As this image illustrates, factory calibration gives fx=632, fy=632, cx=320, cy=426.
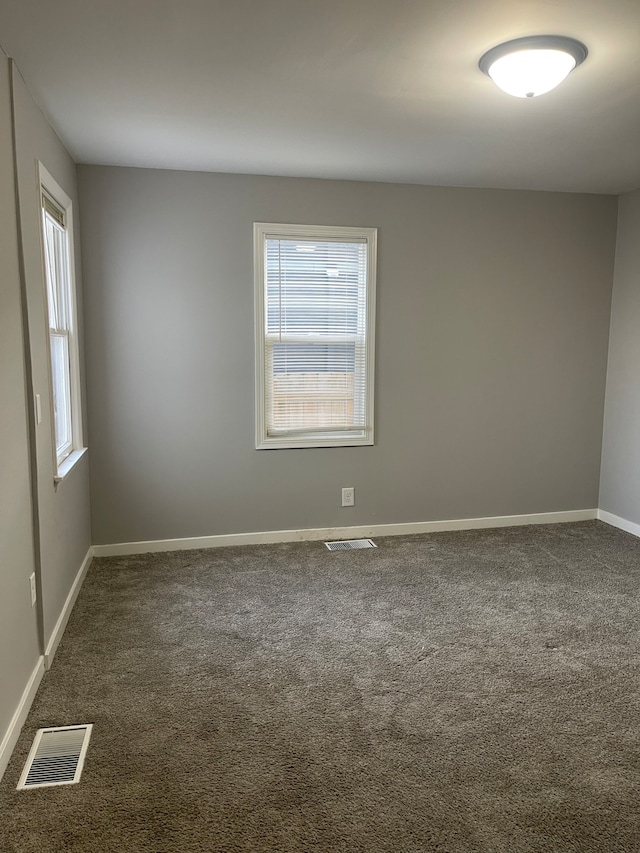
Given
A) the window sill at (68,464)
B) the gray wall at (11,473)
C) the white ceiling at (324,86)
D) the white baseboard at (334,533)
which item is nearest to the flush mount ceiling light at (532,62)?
the white ceiling at (324,86)

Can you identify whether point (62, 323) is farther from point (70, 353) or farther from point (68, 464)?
point (68, 464)

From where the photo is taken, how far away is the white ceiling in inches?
78.5

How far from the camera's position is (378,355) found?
4371 millimetres

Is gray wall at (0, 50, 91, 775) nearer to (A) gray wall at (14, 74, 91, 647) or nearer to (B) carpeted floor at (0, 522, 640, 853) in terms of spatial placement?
(A) gray wall at (14, 74, 91, 647)

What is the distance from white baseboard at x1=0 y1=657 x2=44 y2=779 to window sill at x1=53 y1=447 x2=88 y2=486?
2.66 ft

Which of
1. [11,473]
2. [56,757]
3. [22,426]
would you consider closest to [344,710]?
[56,757]

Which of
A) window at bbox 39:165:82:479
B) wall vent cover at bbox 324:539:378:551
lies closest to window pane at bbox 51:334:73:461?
window at bbox 39:165:82:479

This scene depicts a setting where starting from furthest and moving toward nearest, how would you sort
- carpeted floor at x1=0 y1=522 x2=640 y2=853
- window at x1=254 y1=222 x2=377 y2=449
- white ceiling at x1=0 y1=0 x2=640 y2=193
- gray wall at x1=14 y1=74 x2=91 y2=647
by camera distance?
window at x1=254 y1=222 x2=377 y2=449 < gray wall at x1=14 y1=74 x2=91 y2=647 < white ceiling at x1=0 y1=0 x2=640 y2=193 < carpeted floor at x1=0 y1=522 x2=640 y2=853

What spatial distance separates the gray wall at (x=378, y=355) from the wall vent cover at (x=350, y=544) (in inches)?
6.5

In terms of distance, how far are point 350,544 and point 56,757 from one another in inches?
97.7

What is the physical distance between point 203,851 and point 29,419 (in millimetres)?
1659

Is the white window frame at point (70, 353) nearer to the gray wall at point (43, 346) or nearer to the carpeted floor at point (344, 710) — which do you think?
the gray wall at point (43, 346)

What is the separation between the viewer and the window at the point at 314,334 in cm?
415

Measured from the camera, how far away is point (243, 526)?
14.2ft
